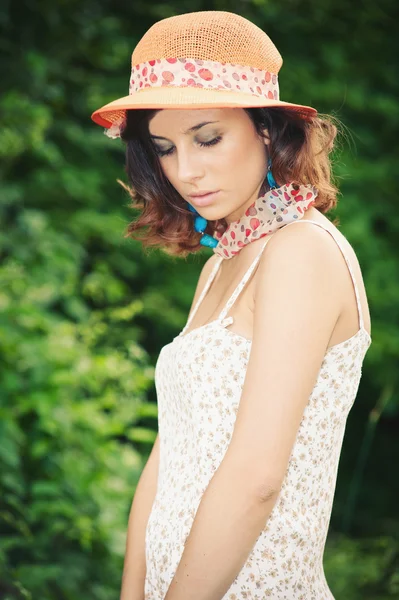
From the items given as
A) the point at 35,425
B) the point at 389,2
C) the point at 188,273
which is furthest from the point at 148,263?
the point at 389,2

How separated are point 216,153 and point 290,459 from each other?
60cm

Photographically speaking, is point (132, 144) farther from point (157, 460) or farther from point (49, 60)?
point (49, 60)

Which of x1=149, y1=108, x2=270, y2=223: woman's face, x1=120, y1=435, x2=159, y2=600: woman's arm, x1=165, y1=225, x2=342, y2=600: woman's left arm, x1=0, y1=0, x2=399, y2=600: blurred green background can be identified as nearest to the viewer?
x1=165, y1=225, x2=342, y2=600: woman's left arm

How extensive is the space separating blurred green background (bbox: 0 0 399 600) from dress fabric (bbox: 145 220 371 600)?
572 mm

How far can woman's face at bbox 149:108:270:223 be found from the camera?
154 centimetres

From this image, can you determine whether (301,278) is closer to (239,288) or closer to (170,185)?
(239,288)

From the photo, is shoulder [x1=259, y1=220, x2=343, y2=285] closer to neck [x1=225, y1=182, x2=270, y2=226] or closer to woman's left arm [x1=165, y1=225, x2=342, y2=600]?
woman's left arm [x1=165, y1=225, x2=342, y2=600]

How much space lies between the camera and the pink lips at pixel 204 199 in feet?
5.23

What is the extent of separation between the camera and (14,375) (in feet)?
10.2

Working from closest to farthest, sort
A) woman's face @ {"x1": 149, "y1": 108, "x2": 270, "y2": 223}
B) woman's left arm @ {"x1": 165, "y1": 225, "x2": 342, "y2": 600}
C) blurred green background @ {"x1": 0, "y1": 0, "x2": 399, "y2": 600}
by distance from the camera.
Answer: woman's left arm @ {"x1": 165, "y1": 225, "x2": 342, "y2": 600}
woman's face @ {"x1": 149, "y1": 108, "x2": 270, "y2": 223}
blurred green background @ {"x1": 0, "y1": 0, "x2": 399, "y2": 600}

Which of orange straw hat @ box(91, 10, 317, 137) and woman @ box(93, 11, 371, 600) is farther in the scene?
orange straw hat @ box(91, 10, 317, 137)

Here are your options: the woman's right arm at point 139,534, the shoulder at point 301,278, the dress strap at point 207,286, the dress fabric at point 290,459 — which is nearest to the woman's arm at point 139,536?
the woman's right arm at point 139,534

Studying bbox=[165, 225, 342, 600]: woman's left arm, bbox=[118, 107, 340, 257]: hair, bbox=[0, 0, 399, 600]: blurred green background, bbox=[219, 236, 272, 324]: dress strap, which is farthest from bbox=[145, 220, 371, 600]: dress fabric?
bbox=[0, 0, 399, 600]: blurred green background

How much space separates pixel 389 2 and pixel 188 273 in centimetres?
288
